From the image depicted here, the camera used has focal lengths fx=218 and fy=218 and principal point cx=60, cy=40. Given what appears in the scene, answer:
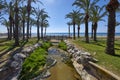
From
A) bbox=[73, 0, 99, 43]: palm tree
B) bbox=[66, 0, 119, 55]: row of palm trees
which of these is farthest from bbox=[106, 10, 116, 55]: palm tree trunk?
bbox=[73, 0, 99, 43]: palm tree

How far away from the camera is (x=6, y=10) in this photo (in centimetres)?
5119

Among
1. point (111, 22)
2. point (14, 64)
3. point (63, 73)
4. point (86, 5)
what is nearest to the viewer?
point (63, 73)

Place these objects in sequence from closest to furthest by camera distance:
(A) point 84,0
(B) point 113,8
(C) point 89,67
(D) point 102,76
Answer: (D) point 102,76 < (C) point 89,67 < (B) point 113,8 < (A) point 84,0

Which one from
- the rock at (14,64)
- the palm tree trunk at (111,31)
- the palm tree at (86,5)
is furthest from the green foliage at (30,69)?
the palm tree at (86,5)

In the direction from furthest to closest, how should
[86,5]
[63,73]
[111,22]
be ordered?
[86,5], [111,22], [63,73]

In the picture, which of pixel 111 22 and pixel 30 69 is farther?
pixel 111 22

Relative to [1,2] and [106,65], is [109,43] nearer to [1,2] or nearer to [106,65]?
[106,65]

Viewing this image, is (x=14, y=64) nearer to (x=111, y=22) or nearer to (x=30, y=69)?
(x=30, y=69)

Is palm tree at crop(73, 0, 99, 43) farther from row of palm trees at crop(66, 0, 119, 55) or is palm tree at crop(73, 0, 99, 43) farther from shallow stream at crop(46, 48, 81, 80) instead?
shallow stream at crop(46, 48, 81, 80)

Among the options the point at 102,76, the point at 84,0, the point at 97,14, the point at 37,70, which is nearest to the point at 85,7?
the point at 84,0

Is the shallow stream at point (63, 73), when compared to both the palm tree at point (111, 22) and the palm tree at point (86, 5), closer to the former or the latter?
the palm tree at point (111, 22)

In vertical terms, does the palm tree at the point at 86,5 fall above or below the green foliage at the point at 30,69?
above

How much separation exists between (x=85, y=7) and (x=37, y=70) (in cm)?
Answer: 2753

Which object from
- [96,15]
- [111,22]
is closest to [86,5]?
[96,15]
